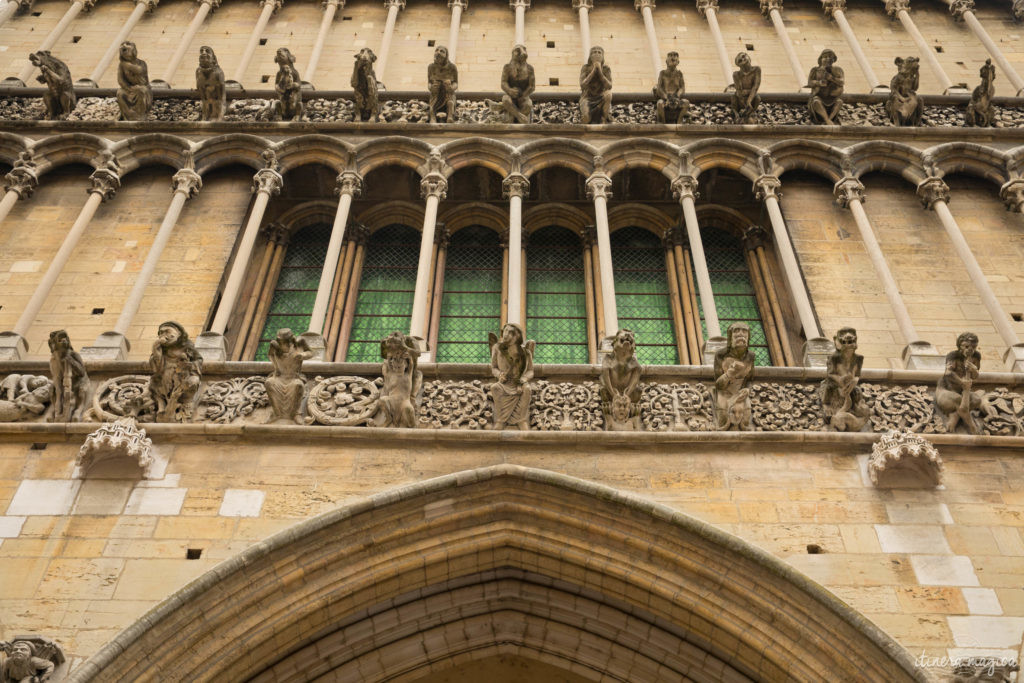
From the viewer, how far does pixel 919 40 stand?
14.0 metres

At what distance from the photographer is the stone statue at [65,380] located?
8.48 metres

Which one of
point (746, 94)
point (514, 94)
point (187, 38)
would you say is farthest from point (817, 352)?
point (187, 38)

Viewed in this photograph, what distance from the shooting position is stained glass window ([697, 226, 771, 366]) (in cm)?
1096

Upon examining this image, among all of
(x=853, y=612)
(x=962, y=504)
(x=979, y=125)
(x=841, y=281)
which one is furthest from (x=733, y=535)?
(x=979, y=125)

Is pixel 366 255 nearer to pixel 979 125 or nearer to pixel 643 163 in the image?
pixel 643 163

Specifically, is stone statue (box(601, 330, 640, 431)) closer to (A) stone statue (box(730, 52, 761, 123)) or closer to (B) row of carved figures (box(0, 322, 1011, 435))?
(B) row of carved figures (box(0, 322, 1011, 435))

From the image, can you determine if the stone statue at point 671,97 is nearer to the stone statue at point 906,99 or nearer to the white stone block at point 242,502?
the stone statue at point 906,99

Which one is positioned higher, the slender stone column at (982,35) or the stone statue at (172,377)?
the slender stone column at (982,35)

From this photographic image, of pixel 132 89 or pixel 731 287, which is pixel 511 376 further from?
pixel 132 89

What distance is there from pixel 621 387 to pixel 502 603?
6.39 feet

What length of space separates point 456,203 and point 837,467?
561 cm

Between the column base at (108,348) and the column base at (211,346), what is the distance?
65 cm

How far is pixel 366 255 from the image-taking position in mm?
11906

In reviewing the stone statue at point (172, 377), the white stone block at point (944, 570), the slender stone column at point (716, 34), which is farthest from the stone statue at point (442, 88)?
the white stone block at point (944, 570)
